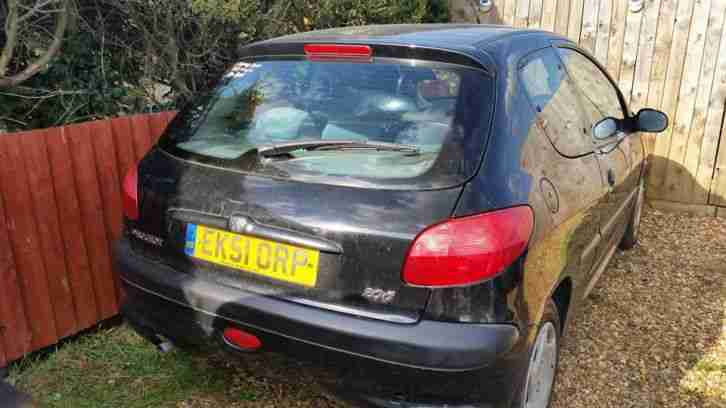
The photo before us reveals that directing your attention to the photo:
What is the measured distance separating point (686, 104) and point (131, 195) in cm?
503

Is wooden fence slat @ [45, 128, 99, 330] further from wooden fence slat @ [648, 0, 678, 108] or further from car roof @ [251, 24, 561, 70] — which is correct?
wooden fence slat @ [648, 0, 678, 108]

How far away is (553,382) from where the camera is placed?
2.46 metres

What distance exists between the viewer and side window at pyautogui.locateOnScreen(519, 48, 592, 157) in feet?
7.27

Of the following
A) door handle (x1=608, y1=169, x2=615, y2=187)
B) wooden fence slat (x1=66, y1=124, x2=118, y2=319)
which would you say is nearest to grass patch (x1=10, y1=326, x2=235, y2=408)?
wooden fence slat (x1=66, y1=124, x2=118, y2=319)

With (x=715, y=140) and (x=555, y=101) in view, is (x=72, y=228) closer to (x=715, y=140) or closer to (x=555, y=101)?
Answer: (x=555, y=101)

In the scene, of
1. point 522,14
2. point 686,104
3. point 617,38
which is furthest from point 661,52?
point 522,14

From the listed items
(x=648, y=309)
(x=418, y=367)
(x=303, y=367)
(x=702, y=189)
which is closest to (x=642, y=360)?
(x=648, y=309)

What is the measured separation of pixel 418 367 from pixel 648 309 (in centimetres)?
252

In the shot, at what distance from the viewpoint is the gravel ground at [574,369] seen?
260 cm

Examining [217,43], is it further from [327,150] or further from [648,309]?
[648,309]

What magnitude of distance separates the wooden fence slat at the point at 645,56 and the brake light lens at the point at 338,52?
416 centimetres

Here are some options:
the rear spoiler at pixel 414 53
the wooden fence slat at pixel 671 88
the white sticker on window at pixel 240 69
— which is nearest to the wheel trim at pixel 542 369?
the rear spoiler at pixel 414 53

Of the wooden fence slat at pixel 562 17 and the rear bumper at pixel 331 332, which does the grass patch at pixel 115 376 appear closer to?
the rear bumper at pixel 331 332

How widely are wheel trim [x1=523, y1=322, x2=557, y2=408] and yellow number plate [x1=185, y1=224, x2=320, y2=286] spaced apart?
913 mm
